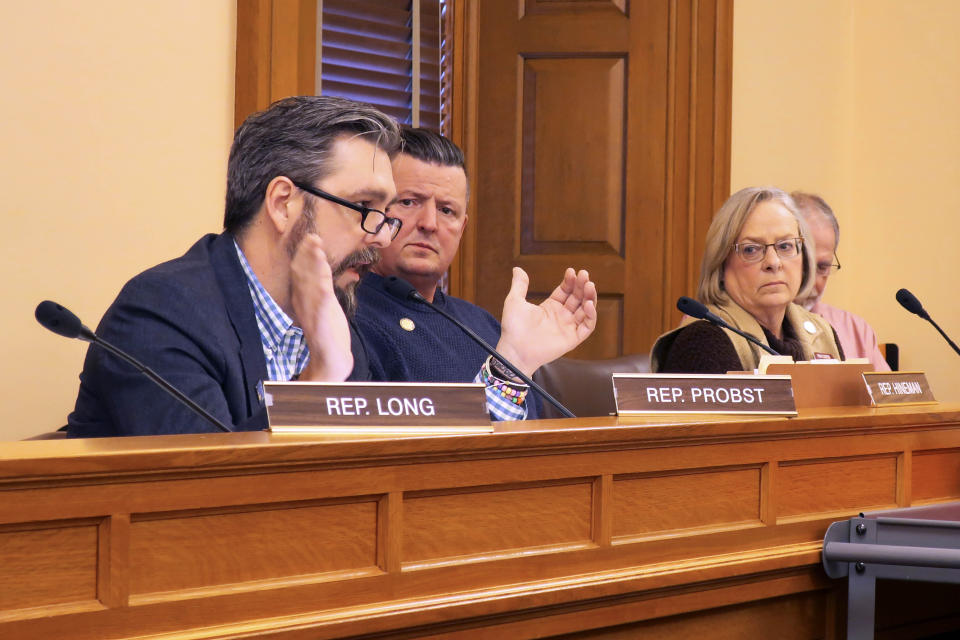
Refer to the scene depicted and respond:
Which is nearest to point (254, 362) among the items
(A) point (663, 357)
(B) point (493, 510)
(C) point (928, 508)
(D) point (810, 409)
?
(B) point (493, 510)

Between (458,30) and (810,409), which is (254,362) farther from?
(458,30)

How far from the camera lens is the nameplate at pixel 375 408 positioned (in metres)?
1.11

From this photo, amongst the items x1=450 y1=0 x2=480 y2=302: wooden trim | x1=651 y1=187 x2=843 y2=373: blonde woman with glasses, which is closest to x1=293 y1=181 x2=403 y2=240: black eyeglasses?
x1=651 y1=187 x2=843 y2=373: blonde woman with glasses

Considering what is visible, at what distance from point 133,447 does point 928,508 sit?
1.20 metres

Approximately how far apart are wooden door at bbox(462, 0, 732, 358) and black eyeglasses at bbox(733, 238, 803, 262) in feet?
3.41

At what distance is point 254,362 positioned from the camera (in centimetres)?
161

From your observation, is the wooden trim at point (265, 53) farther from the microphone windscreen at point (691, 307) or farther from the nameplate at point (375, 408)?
the nameplate at point (375, 408)

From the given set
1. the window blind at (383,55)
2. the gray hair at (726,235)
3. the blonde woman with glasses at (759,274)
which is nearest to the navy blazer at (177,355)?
the blonde woman with glasses at (759,274)

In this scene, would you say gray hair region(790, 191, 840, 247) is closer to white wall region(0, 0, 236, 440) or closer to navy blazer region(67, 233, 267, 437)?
white wall region(0, 0, 236, 440)

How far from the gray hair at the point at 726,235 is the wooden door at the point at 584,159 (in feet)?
3.21

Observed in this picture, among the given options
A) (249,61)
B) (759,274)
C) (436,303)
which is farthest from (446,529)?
(249,61)

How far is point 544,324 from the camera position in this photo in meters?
2.06

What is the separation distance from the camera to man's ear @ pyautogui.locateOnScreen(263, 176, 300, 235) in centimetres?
178

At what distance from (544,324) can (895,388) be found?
2.10 feet
